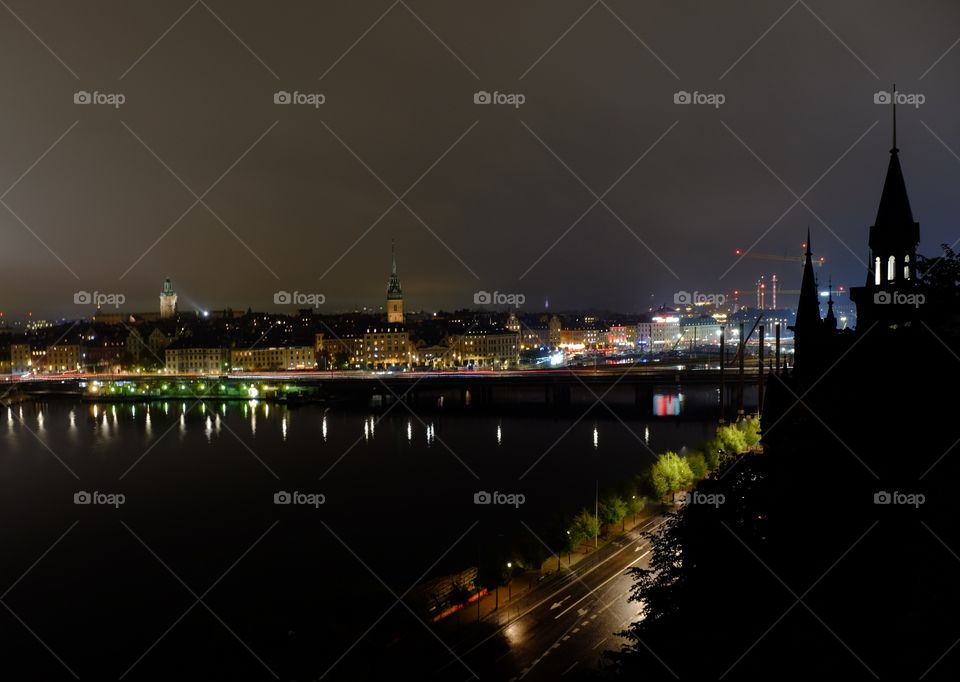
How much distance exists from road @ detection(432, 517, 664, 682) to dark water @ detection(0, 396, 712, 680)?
2.70 ft

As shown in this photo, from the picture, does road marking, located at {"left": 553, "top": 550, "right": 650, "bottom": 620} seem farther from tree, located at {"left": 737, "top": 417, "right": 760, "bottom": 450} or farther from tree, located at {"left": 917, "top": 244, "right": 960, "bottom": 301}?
tree, located at {"left": 737, "top": 417, "right": 760, "bottom": 450}

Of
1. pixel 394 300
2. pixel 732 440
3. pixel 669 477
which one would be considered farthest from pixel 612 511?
pixel 394 300

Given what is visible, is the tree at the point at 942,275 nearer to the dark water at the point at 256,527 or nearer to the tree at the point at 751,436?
the dark water at the point at 256,527

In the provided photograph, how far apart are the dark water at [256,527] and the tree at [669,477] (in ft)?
4.68

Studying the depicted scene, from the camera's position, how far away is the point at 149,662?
6.22 meters

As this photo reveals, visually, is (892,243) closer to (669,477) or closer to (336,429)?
(669,477)

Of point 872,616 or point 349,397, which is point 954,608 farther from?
point 349,397

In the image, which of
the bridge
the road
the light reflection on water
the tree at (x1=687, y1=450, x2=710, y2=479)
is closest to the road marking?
the road

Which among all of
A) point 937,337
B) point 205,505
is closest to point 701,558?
point 937,337

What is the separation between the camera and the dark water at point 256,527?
639cm

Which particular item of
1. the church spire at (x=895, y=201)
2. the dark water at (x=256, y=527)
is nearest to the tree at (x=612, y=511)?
the dark water at (x=256, y=527)

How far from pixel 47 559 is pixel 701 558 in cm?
807

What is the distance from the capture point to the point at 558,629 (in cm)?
570

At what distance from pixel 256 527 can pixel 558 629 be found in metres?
5.60
